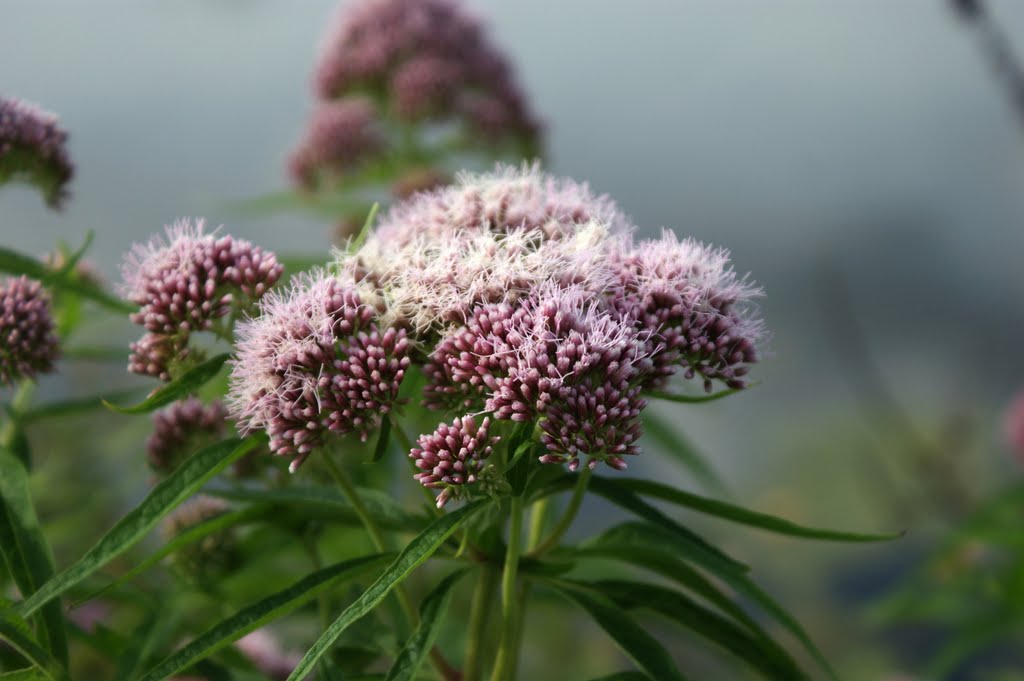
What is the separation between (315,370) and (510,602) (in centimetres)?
45

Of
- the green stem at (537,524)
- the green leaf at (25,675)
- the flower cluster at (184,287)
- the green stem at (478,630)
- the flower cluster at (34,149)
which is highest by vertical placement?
the flower cluster at (34,149)

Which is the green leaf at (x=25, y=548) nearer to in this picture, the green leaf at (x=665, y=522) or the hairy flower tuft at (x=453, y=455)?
the hairy flower tuft at (x=453, y=455)

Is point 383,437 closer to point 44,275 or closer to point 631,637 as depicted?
point 631,637

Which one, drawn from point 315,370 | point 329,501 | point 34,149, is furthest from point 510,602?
point 34,149

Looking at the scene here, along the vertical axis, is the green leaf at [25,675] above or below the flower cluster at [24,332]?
below

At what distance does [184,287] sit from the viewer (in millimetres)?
1604

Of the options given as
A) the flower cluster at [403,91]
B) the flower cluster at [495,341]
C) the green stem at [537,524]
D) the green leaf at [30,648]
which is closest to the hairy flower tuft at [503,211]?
the flower cluster at [495,341]

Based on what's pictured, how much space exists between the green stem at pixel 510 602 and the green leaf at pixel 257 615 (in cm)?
18

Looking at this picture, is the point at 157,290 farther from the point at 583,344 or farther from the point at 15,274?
the point at 583,344

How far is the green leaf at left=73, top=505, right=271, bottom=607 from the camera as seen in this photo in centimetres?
153

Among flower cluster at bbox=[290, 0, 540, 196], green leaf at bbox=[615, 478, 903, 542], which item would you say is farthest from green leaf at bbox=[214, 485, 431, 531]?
flower cluster at bbox=[290, 0, 540, 196]

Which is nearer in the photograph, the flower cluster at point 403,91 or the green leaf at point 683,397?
the green leaf at point 683,397

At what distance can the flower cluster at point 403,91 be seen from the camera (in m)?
3.79

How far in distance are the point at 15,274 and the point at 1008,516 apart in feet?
11.0
